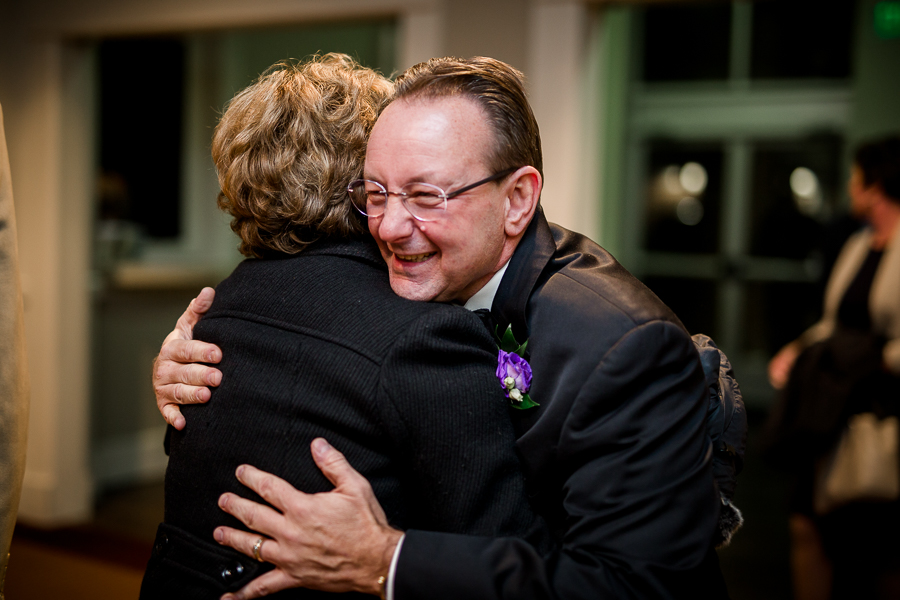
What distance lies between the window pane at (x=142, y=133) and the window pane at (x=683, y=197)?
14.7 ft

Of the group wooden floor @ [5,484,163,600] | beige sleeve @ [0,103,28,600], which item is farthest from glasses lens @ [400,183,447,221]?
wooden floor @ [5,484,163,600]

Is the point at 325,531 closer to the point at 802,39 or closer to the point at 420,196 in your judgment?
the point at 420,196

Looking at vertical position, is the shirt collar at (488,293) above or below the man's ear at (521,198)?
below

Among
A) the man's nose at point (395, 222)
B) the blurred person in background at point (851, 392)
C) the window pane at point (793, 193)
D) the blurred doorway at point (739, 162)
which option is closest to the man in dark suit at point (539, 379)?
the man's nose at point (395, 222)

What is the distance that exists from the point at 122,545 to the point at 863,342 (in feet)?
10.6

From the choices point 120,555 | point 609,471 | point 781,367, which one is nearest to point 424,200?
point 609,471

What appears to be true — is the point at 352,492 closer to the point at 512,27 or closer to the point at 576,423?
the point at 576,423

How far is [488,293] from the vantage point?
124 centimetres

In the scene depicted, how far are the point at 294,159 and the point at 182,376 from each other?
0.37m

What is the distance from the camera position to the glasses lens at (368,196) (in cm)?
116

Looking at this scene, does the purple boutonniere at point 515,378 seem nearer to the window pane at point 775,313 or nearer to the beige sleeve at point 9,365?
the beige sleeve at point 9,365

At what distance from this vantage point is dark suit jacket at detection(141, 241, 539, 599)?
1.02 meters

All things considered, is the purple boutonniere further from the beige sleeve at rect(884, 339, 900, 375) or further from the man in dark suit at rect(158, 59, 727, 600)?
the beige sleeve at rect(884, 339, 900, 375)

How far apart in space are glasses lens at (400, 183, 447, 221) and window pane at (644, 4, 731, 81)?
272 inches
